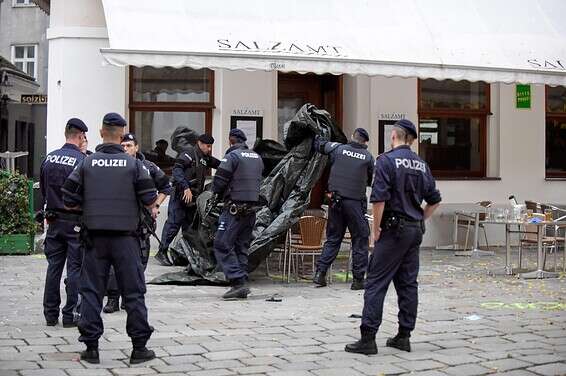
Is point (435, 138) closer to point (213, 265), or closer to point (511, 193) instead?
point (511, 193)

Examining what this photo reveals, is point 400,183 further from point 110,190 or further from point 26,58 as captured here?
point 26,58

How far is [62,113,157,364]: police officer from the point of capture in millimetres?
6297

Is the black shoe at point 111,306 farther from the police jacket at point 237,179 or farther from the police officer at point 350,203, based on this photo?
the police officer at point 350,203

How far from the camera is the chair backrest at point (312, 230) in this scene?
1086 centimetres

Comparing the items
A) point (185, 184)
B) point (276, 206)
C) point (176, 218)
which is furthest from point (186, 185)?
point (276, 206)

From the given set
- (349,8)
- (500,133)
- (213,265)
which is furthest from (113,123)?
(500,133)

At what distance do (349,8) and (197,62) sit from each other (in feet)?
9.91

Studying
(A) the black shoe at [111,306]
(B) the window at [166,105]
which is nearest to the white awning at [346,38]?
(B) the window at [166,105]

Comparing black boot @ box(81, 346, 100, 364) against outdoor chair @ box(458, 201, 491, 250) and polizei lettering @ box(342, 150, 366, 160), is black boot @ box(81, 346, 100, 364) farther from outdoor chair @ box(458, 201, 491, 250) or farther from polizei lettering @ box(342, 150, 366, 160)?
outdoor chair @ box(458, 201, 491, 250)

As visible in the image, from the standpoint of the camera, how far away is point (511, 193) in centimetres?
1522

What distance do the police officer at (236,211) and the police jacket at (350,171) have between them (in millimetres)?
1053

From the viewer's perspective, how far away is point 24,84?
22328mm

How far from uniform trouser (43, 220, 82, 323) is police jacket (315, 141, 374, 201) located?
11.7 feet

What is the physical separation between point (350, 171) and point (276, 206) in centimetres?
129
